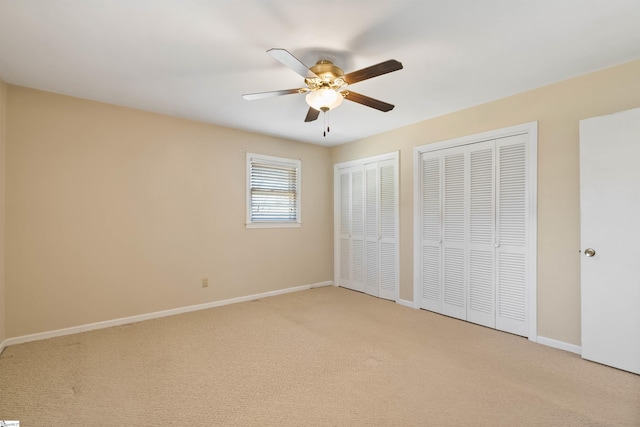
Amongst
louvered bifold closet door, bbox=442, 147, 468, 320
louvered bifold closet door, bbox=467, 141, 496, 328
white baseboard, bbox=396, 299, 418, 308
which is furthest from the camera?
white baseboard, bbox=396, 299, 418, 308

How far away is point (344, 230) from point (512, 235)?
8.70ft

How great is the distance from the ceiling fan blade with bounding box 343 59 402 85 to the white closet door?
7.08 feet

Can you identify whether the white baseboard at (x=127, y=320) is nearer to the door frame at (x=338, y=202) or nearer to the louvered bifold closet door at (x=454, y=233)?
the door frame at (x=338, y=202)

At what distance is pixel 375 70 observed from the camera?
81.5 inches

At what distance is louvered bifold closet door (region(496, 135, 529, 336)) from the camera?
3186 mm

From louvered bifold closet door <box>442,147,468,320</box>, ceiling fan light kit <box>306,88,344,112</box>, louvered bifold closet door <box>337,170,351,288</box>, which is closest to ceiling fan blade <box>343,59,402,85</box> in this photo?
ceiling fan light kit <box>306,88,344,112</box>

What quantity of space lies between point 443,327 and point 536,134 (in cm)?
225

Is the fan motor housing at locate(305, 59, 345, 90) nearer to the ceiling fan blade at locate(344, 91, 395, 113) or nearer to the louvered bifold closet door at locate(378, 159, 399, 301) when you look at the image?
the ceiling fan blade at locate(344, 91, 395, 113)

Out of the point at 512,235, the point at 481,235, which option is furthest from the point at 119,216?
the point at 512,235

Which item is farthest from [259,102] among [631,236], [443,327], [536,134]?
[631,236]

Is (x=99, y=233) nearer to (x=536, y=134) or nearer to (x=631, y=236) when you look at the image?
(x=536, y=134)

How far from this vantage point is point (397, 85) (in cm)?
295

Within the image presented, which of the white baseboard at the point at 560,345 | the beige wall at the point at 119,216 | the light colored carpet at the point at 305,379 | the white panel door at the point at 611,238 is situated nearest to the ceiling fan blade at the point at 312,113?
the beige wall at the point at 119,216

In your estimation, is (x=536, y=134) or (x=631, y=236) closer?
(x=631, y=236)
